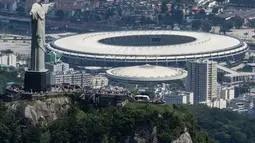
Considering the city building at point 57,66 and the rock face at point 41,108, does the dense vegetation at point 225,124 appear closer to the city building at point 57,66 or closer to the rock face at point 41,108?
the rock face at point 41,108

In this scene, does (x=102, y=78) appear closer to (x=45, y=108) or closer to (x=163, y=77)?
(x=163, y=77)

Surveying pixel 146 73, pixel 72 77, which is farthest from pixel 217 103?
pixel 72 77

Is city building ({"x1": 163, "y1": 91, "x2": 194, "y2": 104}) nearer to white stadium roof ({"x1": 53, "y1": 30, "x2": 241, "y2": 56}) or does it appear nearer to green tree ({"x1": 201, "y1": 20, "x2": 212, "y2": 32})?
white stadium roof ({"x1": 53, "y1": 30, "x2": 241, "y2": 56})

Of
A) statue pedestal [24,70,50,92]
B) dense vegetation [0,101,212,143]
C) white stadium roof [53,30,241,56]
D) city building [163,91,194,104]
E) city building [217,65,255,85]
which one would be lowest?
city building [217,65,255,85]

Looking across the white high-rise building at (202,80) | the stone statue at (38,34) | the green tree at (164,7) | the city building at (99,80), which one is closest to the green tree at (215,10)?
the green tree at (164,7)

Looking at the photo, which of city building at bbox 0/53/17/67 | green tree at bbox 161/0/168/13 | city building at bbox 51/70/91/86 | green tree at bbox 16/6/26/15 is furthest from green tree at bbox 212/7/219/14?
city building at bbox 51/70/91/86

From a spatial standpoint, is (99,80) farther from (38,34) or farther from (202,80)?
(38,34)

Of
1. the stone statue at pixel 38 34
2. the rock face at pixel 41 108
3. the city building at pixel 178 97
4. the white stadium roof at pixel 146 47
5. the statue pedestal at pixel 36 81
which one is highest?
the stone statue at pixel 38 34
